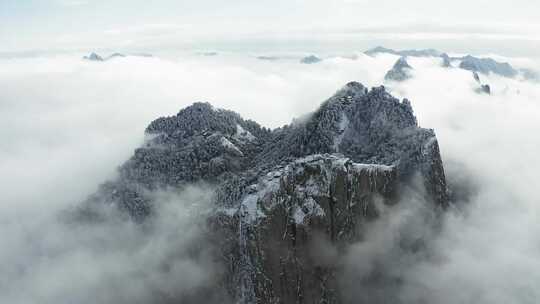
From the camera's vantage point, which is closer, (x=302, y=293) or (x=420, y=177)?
(x=302, y=293)

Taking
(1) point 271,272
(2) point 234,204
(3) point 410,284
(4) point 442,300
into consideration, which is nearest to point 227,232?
(2) point 234,204

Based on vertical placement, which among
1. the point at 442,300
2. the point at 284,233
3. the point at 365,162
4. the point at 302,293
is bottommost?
the point at 442,300

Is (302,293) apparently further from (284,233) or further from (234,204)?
(234,204)

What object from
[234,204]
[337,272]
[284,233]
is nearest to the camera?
[284,233]

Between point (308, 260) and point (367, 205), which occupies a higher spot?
point (367, 205)

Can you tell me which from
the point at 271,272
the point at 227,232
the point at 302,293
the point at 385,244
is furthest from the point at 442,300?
the point at 227,232

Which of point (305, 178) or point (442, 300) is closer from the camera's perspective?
point (305, 178)

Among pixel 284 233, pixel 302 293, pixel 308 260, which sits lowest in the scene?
pixel 302 293

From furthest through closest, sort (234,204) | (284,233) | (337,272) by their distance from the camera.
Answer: (234,204), (337,272), (284,233)

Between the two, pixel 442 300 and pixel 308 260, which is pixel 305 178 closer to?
pixel 308 260
